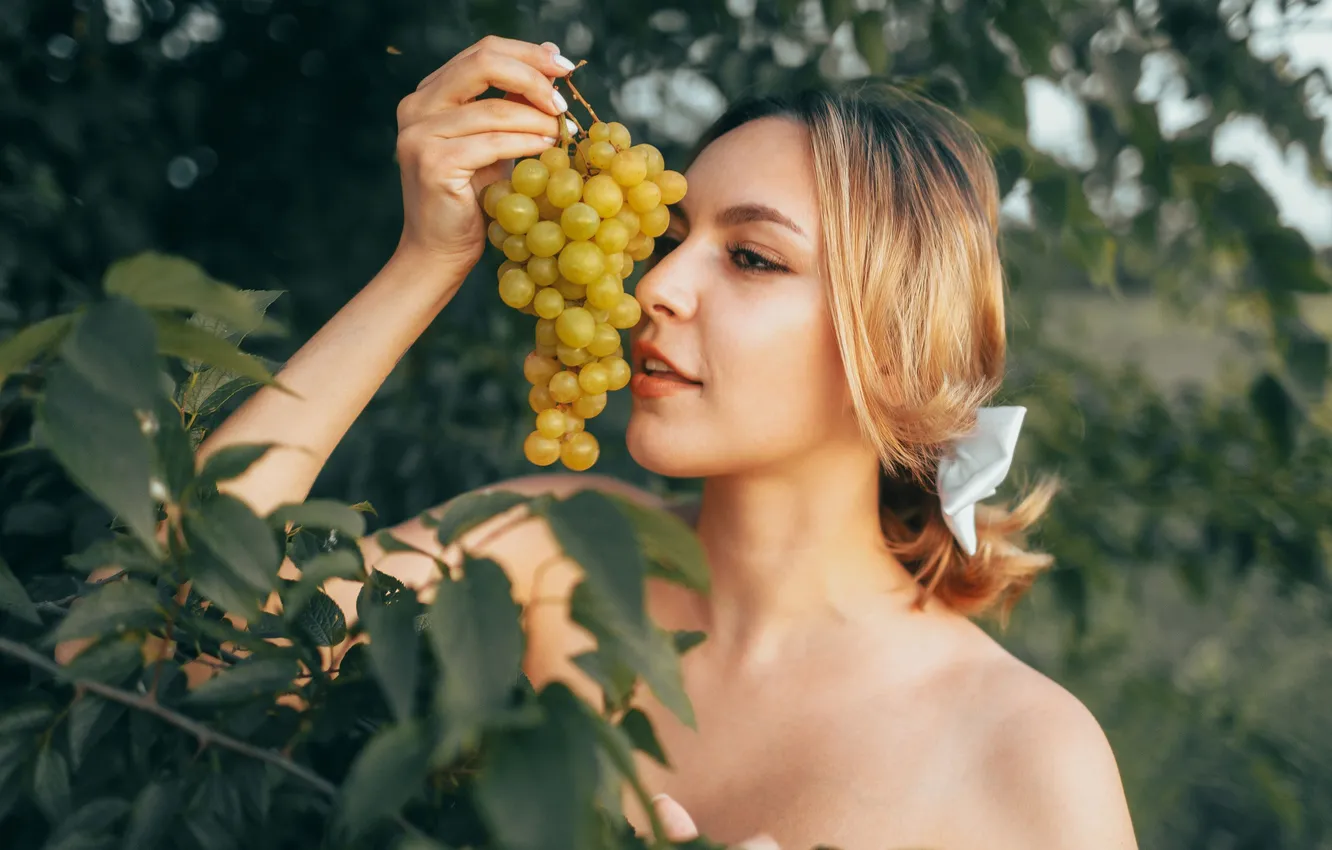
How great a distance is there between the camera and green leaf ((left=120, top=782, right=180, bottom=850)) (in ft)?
1.74

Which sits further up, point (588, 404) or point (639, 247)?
point (639, 247)

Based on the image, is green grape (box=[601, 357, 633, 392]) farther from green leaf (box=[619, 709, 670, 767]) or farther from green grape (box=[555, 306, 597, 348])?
green leaf (box=[619, 709, 670, 767])

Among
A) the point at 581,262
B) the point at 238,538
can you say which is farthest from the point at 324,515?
the point at 581,262

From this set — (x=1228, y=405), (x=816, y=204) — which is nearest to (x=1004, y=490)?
(x=1228, y=405)

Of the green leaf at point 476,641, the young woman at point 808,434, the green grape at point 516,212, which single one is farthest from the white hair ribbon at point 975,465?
the green leaf at point 476,641

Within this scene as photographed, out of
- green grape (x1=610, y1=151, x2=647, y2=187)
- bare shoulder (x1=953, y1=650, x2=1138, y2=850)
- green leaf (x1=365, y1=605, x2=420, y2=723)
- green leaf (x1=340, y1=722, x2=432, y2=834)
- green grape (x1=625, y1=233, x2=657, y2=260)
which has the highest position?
green grape (x1=610, y1=151, x2=647, y2=187)

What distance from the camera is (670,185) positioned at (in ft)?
4.06

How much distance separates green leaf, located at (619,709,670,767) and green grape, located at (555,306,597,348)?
672 mm

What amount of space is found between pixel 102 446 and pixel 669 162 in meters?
1.74

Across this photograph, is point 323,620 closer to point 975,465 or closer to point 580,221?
point 580,221

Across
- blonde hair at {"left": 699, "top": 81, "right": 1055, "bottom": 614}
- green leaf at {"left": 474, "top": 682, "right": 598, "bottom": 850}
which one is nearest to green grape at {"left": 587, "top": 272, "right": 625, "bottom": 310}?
blonde hair at {"left": 699, "top": 81, "right": 1055, "bottom": 614}

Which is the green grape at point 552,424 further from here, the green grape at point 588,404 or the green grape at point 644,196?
the green grape at point 644,196

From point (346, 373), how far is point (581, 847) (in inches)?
34.1

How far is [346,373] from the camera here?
1.14 meters
